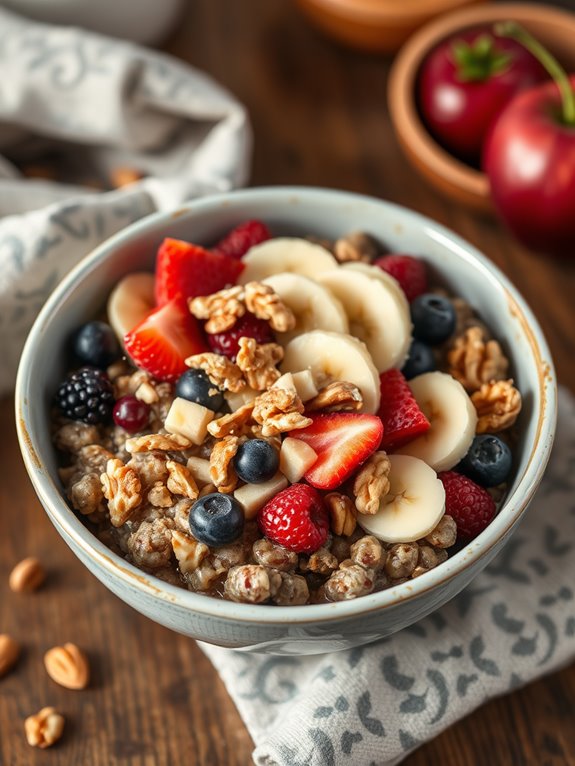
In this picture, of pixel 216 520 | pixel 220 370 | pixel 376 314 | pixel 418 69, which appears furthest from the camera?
pixel 418 69

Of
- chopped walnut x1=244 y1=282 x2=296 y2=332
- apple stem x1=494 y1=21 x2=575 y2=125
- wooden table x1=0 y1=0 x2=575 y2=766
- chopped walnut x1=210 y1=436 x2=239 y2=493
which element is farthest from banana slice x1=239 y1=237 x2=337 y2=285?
apple stem x1=494 y1=21 x2=575 y2=125

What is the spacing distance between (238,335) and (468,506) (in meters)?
0.39

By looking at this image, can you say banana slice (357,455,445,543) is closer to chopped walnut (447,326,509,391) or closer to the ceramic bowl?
the ceramic bowl

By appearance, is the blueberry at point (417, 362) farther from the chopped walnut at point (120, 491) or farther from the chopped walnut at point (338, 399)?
the chopped walnut at point (120, 491)

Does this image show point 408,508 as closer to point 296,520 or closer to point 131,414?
point 296,520

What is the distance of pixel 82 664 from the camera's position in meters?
1.35

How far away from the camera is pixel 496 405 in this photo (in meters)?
1.29

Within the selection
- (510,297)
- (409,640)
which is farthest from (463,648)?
(510,297)

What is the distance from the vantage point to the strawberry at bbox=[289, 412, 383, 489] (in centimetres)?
116

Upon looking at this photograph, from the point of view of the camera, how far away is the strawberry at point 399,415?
1.22 meters

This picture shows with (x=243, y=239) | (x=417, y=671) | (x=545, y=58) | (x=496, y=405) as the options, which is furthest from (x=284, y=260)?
(x=545, y=58)

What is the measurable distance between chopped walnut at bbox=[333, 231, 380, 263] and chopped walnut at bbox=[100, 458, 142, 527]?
49 centimetres

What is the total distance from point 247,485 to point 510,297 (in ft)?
1.59

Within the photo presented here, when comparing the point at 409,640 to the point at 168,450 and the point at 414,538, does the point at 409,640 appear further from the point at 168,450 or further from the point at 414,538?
the point at 168,450
